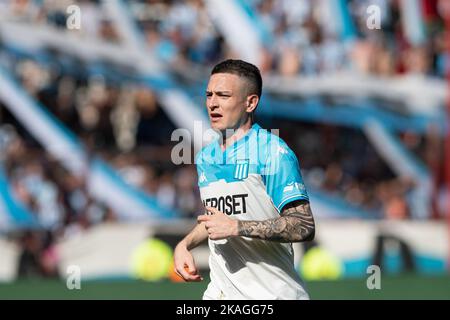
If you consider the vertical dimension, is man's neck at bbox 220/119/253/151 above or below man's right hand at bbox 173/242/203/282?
above

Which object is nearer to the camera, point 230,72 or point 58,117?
point 230,72

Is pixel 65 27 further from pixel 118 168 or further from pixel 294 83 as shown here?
pixel 294 83

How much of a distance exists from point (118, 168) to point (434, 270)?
5.11 metres

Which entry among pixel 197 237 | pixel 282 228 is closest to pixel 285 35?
pixel 197 237

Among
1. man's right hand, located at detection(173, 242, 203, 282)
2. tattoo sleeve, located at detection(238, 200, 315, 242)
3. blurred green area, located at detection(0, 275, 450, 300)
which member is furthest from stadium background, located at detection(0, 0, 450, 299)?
tattoo sleeve, located at detection(238, 200, 315, 242)

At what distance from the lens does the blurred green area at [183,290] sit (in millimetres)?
11430

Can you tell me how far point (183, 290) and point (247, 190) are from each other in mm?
6745

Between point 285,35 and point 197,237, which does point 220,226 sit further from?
point 285,35

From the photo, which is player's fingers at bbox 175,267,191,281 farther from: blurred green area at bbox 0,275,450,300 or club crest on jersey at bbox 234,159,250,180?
blurred green area at bbox 0,275,450,300

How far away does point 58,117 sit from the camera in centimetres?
1567

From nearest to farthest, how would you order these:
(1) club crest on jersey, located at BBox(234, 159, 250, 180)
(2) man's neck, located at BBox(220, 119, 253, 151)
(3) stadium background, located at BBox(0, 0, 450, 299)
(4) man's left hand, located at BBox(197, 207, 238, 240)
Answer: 1. (4) man's left hand, located at BBox(197, 207, 238, 240)
2. (1) club crest on jersey, located at BBox(234, 159, 250, 180)
3. (2) man's neck, located at BBox(220, 119, 253, 151)
4. (3) stadium background, located at BBox(0, 0, 450, 299)

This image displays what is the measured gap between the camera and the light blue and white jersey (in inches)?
204

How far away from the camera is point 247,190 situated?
524cm
